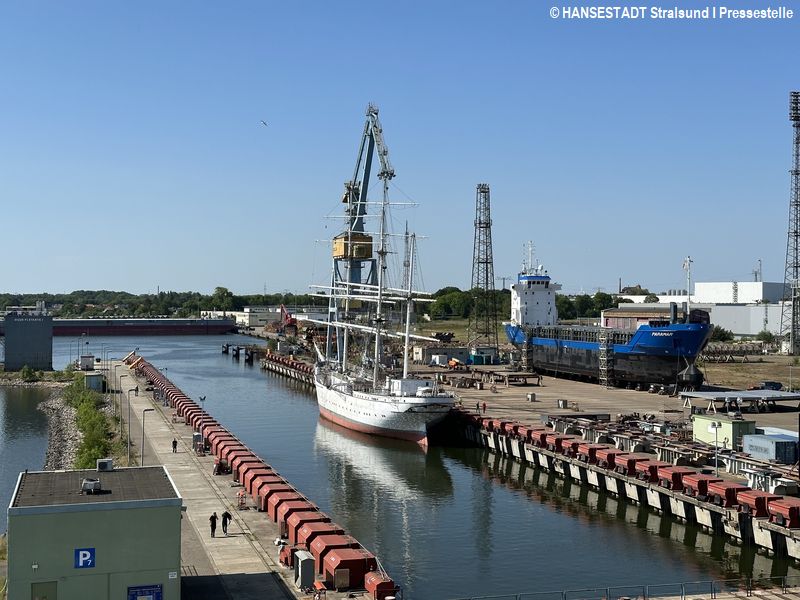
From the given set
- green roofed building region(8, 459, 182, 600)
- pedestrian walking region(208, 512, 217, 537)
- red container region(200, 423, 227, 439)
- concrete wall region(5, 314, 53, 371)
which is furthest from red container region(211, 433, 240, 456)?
concrete wall region(5, 314, 53, 371)

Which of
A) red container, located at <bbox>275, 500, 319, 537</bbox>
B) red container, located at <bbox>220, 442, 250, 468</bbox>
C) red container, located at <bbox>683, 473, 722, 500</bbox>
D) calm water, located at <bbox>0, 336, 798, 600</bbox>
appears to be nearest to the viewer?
red container, located at <bbox>275, 500, 319, 537</bbox>

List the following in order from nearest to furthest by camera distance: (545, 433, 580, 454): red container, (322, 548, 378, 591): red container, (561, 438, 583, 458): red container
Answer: (322, 548, 378, 591): red container
(561, 438, 583, 458): red container
(545, 433, 580, 454): red container

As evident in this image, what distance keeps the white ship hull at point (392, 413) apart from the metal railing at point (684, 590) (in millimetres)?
31291

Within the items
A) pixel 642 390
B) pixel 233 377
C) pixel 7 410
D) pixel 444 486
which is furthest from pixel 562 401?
pixel 233 377

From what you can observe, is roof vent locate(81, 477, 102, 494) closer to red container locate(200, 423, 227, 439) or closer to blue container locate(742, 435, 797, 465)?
red container locate(200, 423, 227, 439)

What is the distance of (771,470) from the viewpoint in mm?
41656

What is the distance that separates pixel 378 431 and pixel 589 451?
800 inches

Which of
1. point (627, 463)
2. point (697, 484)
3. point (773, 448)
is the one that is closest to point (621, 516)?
point (627, 463)

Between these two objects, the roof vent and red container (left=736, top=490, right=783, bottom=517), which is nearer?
the roof vent

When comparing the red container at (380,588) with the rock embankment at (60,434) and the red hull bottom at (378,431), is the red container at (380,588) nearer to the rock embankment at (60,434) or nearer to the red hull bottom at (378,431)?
the rock embankment at (60,434)

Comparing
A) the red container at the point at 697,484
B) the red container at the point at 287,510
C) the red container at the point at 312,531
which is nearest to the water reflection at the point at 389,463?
the red container at the point at 697,484

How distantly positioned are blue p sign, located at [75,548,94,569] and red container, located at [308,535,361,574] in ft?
22.9

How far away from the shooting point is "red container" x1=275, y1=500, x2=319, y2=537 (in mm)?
32281

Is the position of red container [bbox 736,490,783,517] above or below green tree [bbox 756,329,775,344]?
below
